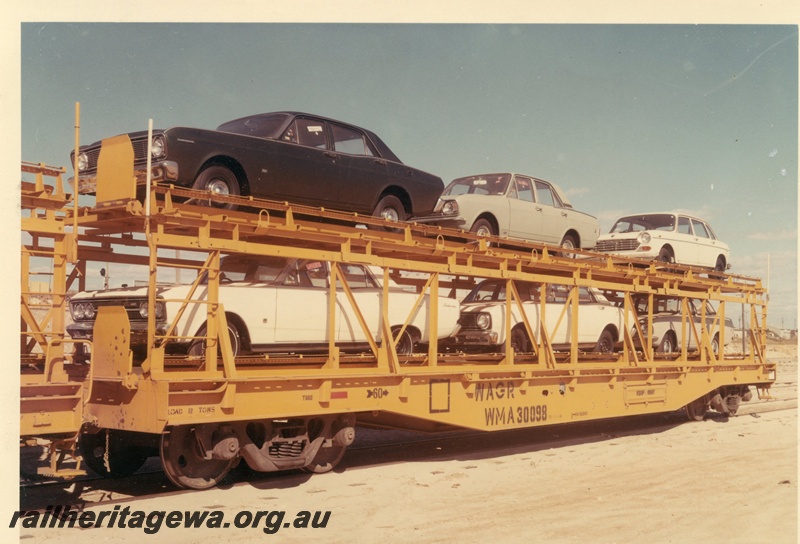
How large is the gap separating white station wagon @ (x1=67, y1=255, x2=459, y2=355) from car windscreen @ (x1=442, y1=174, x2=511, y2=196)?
312 cm

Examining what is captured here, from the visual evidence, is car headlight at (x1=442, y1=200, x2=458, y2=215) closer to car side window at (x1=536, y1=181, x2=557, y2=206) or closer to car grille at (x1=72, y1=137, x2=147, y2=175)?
car side window at (x1=536, y1=181, x2=557, y2=206)

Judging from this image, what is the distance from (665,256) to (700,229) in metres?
1.52

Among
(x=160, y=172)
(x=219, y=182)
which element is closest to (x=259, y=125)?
(x=219, y=182)

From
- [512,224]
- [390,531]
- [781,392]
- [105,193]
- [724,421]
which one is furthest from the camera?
[781,392]

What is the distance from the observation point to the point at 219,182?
8906 millimetres

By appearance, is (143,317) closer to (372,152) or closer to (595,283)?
(372,152)

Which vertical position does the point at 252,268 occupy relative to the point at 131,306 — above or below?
above

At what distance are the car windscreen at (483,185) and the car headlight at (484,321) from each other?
76.5 inches

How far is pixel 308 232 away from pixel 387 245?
1267mm

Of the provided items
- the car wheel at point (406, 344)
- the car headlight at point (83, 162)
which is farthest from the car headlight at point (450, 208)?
the car headlight at point (83, 162)

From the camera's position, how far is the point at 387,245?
1011cm

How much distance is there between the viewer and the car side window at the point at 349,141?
10.2m

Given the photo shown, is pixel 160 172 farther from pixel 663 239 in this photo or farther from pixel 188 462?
pixel 663 239

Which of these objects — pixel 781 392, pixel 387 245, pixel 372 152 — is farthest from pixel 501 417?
pixel 781 392
